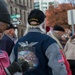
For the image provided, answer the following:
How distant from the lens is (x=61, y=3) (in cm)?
6962

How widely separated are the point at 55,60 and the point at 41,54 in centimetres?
21

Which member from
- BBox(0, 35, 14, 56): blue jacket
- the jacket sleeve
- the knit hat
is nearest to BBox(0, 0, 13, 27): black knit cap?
the knit hat

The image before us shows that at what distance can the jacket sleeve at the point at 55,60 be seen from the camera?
14.9 feet

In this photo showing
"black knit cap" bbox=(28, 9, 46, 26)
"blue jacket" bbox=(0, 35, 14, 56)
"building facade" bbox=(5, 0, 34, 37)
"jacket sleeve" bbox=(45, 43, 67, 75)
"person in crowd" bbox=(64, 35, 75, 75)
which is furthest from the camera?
"building facade" bbox=(5, 0, 34, 37)

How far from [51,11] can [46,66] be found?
63.9 metres

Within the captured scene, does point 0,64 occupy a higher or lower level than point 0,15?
lower

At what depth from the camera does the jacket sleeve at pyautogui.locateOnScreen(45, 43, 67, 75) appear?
14.9 ft

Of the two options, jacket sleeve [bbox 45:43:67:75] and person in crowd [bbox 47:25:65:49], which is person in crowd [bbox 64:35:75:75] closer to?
person in crowd [bbox 47:25:65:49]

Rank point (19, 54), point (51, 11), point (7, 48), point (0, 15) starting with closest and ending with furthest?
point (0, 15) < point (19, 54) < point (7, 48) < point (51, 11)

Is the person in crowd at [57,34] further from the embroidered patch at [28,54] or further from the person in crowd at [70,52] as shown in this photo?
the embroidered patch at [28,54]

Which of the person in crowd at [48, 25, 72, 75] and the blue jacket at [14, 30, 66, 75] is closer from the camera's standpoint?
the blue jacket at [14, 30, 66, 75]

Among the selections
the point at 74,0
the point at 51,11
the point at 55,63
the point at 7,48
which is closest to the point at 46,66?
the point at 55,63

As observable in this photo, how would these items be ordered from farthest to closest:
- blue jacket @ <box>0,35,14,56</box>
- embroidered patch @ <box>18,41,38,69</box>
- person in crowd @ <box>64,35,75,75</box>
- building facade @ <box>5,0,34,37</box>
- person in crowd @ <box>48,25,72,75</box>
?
building facade @ <box>5,0,34,37</box>
person in crowd @ <box>64,35,75,75</box>
blue jacket @ <box>0,35,14,56</box>
person in crowd @ <box>48,25,72,75</box>
embroidered patch @ <box>18,41,38,69</box>

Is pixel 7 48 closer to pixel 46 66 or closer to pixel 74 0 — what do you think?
pixel 46 66
